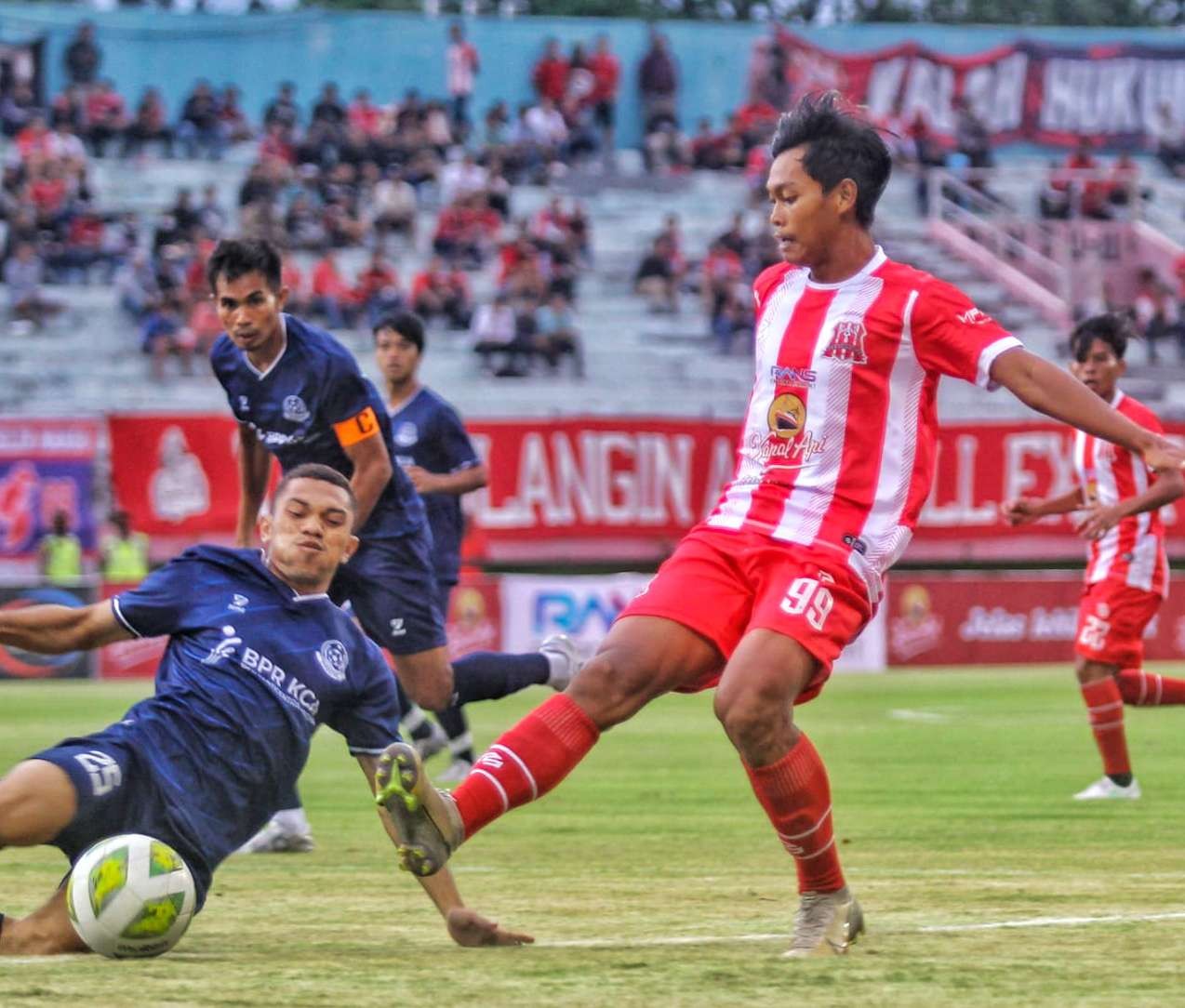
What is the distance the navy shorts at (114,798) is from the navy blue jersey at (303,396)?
307 centimetres

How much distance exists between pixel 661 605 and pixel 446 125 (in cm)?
3046

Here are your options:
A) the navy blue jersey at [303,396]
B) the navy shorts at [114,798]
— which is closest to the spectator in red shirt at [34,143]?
the navy blue jersey at [303,396]

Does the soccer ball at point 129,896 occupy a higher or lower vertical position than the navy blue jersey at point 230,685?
lower

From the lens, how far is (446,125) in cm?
3591

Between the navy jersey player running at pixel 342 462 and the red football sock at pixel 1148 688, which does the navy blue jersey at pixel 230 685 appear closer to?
the navy jersey player running at pixel 342 462

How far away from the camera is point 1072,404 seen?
5.90 m

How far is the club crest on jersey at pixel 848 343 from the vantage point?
20.3 ft

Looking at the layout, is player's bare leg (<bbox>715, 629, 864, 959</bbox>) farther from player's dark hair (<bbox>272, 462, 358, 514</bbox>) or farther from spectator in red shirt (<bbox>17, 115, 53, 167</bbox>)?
spectator in red shirt (<bbox>17, 115, 53, 167</bbox>)

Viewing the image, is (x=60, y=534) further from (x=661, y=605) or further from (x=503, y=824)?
(x=661, y=605)

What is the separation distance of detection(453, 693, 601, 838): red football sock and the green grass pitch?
1.27 ft

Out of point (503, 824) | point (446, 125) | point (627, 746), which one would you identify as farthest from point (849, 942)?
point (446, 125)

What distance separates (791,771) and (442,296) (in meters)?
25.2

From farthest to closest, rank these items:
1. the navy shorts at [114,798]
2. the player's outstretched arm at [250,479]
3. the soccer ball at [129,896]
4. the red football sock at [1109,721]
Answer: the red football sock at [1109,721]
the player's outstretched arm at [250,479]
the navy shorts at [114,798]
the soccer ball at [129,896]

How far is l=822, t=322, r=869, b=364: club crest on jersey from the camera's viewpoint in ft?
20.3
